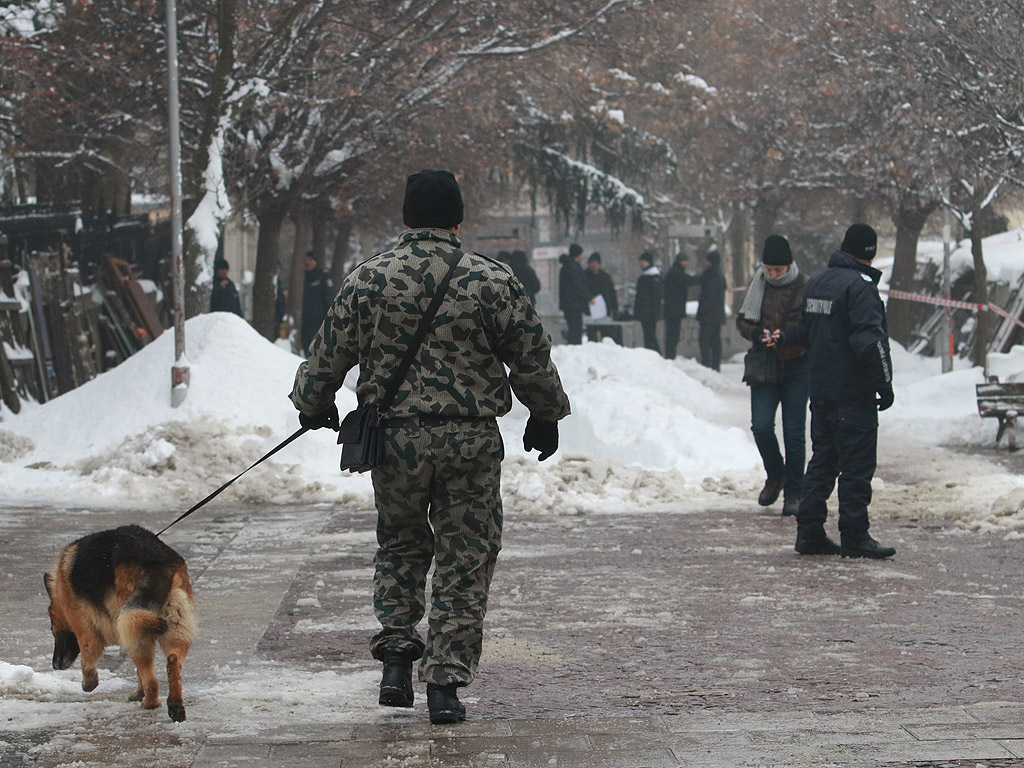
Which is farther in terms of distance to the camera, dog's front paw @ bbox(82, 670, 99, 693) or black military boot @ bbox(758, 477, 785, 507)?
black military boot @ bbox(758, 477, 785, 507)

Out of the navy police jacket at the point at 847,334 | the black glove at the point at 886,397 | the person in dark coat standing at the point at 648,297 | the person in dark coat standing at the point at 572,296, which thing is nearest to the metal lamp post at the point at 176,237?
the navy police jacket at the point at 847,334

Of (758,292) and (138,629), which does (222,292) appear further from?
(138,629)

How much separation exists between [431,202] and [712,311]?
22979 millimetres

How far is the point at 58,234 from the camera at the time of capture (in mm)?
22281

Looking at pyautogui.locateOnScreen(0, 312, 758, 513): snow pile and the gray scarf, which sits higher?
the gray scarf

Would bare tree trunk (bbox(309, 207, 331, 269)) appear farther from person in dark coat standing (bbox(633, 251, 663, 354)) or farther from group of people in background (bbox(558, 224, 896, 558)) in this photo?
group of people in background (bbox(558, 224, 896, 558))

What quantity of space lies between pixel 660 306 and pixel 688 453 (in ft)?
49.8

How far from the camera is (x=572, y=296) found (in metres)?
27.5

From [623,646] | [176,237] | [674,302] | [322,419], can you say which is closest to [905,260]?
[674,302]

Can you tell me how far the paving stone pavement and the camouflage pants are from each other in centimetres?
24

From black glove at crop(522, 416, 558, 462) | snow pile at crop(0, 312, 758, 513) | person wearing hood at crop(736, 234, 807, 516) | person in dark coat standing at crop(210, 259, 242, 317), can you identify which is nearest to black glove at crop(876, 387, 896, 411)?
person wearing hood at crop(736, 234, 807, 516)

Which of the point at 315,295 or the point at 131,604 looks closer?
the point at 131,604

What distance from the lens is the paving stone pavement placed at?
4.64 m

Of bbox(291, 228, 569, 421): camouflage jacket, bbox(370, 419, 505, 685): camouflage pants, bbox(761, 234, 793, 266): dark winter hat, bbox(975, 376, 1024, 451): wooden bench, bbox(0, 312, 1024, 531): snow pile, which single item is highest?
bbox(761, 234, 793, 266): dark winter hat
